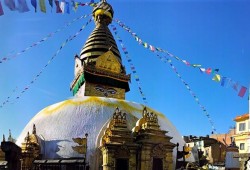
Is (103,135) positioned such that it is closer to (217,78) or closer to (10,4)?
(217,78)

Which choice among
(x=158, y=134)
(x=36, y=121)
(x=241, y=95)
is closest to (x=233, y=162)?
(x=158, y=134)

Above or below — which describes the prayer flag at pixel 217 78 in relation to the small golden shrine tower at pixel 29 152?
above

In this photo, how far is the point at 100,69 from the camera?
24.9 meters

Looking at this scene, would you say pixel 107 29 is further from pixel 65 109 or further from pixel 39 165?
pixel 39 165

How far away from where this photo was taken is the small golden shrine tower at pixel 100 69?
2458cm

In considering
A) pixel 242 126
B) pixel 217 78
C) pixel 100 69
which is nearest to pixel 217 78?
pixel 217 78

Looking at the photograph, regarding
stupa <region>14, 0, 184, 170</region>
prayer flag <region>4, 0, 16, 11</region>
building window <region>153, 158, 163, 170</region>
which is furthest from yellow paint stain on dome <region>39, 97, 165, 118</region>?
prayer flag <region>4, 0, 16, 11</region>

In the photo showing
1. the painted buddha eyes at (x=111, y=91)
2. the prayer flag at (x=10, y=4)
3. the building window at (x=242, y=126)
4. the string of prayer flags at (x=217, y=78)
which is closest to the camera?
the prayer flag at (x=10, y=4)

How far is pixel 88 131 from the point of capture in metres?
17.5

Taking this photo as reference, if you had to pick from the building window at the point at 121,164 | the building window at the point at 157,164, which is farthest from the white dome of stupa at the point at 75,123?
the building window at the point at 157,164

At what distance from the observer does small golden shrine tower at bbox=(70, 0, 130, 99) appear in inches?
968

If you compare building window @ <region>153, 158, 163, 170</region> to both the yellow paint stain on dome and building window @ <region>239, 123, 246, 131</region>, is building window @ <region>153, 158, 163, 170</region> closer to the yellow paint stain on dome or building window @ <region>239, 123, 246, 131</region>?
the yellow paint stain on dome

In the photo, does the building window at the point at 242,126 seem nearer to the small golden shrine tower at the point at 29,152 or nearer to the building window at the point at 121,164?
the building window at the point at 121,164

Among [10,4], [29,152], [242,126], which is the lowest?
[29,152]
